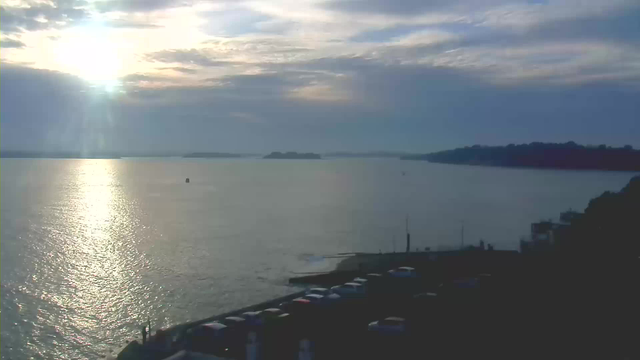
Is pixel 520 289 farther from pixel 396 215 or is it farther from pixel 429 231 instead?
pixel 396 215

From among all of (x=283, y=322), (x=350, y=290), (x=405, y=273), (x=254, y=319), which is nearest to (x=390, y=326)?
(x=283, y=322)

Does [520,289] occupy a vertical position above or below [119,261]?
above

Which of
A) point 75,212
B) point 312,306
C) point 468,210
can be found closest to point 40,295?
point 312,306

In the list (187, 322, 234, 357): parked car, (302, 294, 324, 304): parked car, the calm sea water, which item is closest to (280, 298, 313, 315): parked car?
(302, 294, 324, 304): parked car

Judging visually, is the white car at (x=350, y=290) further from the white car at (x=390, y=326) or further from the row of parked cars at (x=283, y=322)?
the white car at (x=390, y=326)

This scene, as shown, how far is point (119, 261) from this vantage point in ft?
80.3

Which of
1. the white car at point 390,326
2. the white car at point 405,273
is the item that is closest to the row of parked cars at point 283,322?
the white car at point 390,326

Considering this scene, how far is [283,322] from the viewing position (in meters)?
10.7

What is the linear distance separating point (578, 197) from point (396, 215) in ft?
72.2

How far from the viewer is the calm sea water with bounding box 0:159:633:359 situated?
16.2 meters

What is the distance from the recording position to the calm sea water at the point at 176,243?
53.3 feet

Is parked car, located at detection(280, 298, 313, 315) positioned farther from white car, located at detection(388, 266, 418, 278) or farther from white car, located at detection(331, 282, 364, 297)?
white car, located at detection(388, 266, 418, 278)

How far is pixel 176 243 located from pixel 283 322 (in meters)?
20.0

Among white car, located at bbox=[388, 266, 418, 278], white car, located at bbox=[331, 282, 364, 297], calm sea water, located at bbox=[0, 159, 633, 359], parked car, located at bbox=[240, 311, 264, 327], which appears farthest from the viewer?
calm sea water, located at bbox=[0, 159, 633, 359]
